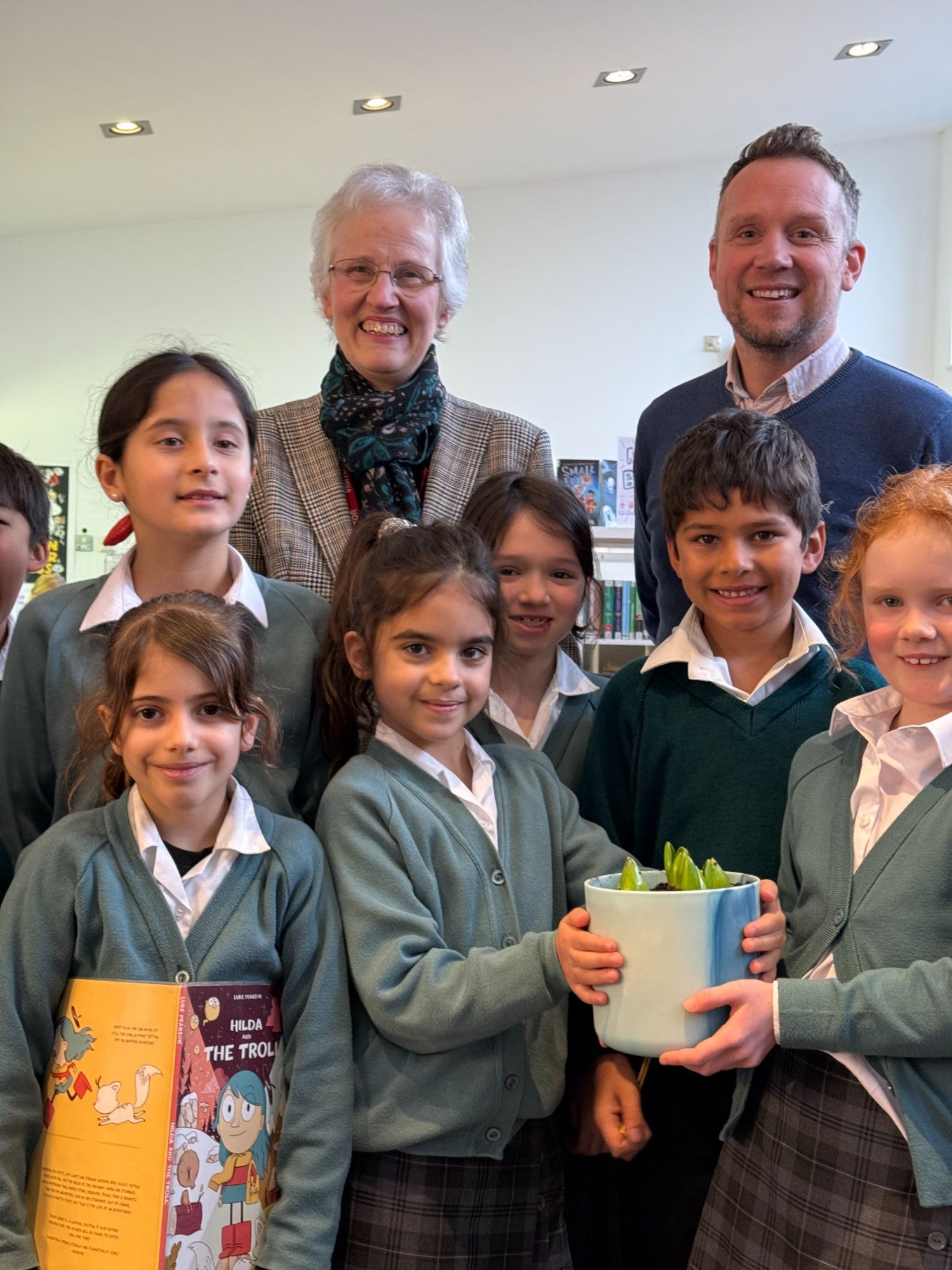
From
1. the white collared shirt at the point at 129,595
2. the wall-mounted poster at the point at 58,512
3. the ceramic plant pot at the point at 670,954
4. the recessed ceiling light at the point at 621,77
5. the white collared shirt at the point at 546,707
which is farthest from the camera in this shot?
the wall-mounted poster at the point at 58,512

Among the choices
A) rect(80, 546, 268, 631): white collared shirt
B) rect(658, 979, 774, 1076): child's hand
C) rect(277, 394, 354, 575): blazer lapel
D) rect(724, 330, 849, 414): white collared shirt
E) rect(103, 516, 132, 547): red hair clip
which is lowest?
rect(658, 979, 774, 1076): child's hand

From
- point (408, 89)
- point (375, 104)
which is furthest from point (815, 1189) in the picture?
point (375, 104)

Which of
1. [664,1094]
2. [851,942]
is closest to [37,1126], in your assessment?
[664,1094]

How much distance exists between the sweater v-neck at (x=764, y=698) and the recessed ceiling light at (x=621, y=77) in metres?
4.69

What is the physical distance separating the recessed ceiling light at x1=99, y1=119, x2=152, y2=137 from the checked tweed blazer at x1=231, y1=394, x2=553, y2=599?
4296 mm

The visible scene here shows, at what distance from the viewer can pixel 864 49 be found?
18.1 ft

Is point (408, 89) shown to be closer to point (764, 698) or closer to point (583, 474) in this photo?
point (583, 474)

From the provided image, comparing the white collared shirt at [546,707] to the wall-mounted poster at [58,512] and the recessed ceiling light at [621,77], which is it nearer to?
the recessed ceiling light at [621,77]

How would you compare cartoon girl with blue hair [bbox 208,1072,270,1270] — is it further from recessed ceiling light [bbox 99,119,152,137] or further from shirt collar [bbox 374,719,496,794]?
recessed ceiling light [bbox 99,119,152,137]

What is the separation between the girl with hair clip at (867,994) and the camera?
126 cm

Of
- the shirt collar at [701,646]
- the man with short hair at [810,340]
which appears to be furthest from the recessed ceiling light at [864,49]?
the shirt collar at [701,646]

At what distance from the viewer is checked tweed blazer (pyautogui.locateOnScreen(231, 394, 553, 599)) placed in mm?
2068

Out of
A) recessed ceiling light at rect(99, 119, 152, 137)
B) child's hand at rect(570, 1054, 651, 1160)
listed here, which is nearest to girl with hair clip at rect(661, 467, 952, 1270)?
child's hand at rect(570, 1054, 651, 1160)

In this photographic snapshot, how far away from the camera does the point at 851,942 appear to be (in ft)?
4.45
